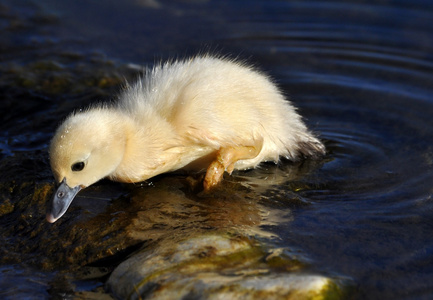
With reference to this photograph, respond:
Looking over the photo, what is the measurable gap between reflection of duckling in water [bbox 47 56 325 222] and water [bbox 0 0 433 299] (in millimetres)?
422

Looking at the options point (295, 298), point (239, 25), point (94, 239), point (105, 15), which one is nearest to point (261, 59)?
point (239, 25)

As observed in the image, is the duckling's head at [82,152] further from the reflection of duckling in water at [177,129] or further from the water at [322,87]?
the water at [322,87]

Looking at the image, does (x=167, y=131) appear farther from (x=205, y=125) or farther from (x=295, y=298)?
(x=295, y=298)

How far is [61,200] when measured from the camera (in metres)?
4.32

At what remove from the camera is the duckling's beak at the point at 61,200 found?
167 inches

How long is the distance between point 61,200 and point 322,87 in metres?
3.15

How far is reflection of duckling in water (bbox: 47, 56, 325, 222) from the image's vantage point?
4.39 metres

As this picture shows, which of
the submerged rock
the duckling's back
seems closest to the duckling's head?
the duckling's back

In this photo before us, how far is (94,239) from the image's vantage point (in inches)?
163

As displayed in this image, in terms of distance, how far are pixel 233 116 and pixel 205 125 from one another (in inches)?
9.4

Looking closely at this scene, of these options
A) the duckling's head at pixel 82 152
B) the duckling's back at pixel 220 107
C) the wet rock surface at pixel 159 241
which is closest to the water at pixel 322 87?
the wet rock surface at pixel 159 241

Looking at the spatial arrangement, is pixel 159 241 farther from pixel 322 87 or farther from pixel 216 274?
pixel 322 87

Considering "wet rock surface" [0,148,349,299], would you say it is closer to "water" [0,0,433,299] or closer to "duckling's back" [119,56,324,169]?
"water" [0,0,433,299]

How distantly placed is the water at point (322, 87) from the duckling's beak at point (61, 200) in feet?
1.30
